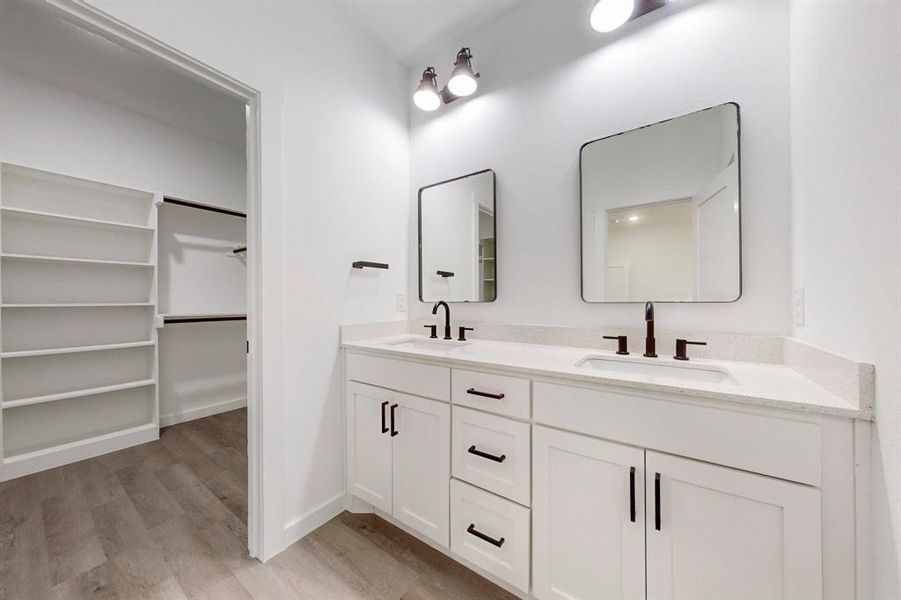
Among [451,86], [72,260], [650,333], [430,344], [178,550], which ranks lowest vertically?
[178,550]

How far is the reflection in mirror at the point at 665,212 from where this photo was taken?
1290 millimetres

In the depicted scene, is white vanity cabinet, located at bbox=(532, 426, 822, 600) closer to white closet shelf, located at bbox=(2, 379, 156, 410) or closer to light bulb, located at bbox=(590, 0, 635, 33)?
light bulb, located at bbox=(590, 0, 635, 33)

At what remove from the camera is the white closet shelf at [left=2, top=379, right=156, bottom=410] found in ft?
6.65

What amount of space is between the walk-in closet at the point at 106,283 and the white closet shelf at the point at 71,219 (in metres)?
0.01

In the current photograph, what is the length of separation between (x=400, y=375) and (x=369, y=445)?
45cm

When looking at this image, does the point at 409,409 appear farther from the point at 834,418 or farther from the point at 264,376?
the point at 834,418

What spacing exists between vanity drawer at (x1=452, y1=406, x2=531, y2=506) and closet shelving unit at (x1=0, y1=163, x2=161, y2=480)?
2.74m

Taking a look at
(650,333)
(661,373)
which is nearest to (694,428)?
(661,373)

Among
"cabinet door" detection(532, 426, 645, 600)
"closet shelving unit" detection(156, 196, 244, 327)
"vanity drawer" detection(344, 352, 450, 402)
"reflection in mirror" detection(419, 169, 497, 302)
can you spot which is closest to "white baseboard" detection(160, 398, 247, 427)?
"closet shelving unit" detection(156, 196, 244, 327)

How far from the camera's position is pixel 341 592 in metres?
1.25

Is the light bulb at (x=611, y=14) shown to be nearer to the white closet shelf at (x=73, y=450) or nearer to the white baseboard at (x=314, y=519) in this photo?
the white baseboard at (x=314, y=519)

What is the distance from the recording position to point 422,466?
1434mm

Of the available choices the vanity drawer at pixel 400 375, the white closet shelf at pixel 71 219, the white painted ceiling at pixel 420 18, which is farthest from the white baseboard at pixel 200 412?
the white painted ceiling at pixel 420 18

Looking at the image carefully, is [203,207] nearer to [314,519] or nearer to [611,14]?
[314,519]
